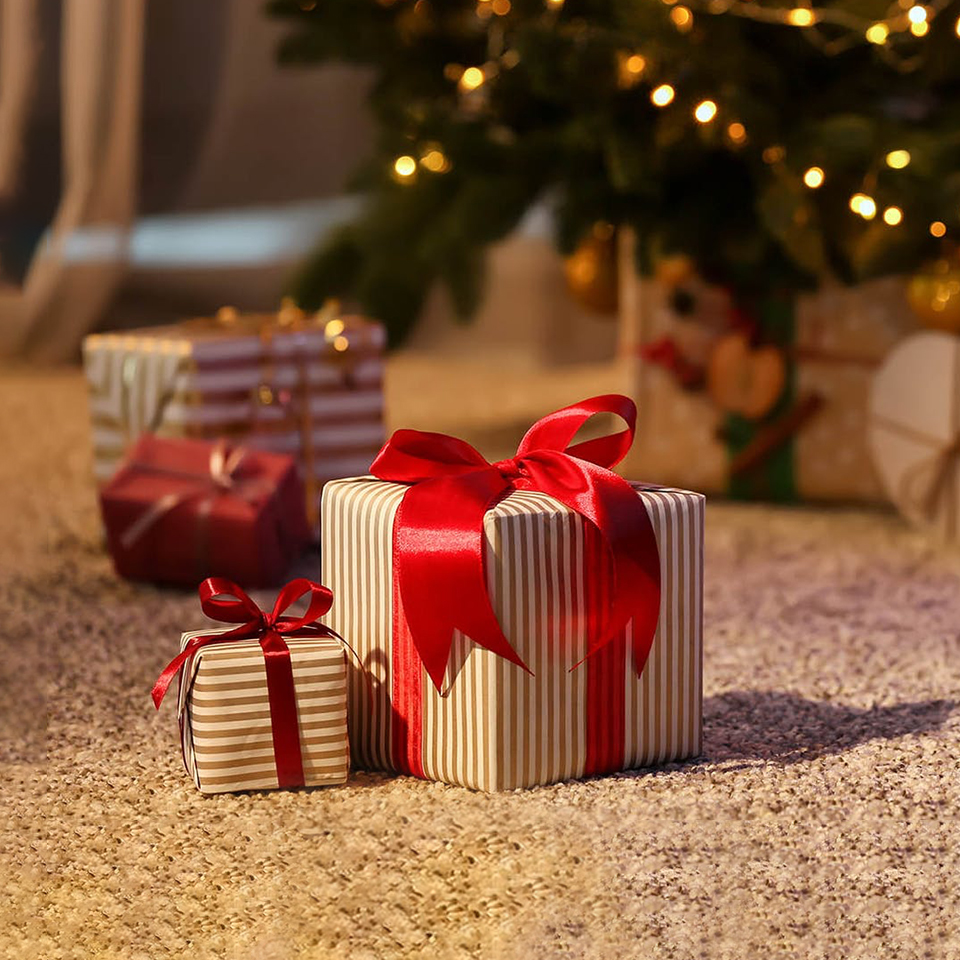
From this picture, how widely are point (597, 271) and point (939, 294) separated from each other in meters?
0.59

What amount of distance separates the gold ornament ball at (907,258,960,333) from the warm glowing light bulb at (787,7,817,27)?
0.33 meters

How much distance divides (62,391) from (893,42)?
1910mm

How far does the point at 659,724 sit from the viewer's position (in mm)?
1045

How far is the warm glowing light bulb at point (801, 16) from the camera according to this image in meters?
1.66

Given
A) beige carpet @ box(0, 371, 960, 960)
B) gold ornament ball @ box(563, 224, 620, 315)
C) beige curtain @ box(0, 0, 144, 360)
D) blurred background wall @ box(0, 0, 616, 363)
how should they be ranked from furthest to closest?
blurred background wall @ box(0, 0, 616, 363) → beige curtain @ box(0, 0, 144, 360) → gold ornament ball @ box(563, 224, 620, 315) → beige carpet @ box(0, 371, 960, 960)

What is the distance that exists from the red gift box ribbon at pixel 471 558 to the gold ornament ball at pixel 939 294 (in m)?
0.81

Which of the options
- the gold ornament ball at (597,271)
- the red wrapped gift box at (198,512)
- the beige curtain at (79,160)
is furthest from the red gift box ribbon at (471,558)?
the beige curtain at (79,160)

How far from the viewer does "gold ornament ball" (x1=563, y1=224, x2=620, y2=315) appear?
2.11 meters

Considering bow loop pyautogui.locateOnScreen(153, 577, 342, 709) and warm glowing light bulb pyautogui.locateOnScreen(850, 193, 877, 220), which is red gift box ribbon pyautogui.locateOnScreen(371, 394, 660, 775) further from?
warm glowing light bulb pyautogui.locateOnScreen(850, 193, 877, 220)

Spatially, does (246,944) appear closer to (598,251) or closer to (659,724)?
(659,724)

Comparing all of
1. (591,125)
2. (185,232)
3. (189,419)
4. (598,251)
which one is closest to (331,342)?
(189,419)

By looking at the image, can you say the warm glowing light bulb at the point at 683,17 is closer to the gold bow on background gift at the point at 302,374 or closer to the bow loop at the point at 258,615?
the gold bow on background gift at the point at 302,374

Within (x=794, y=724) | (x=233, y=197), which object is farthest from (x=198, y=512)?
(x=233, y=197)

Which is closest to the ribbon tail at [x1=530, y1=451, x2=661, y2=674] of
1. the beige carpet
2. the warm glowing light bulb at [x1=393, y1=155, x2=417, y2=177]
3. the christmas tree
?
the beige carpet
